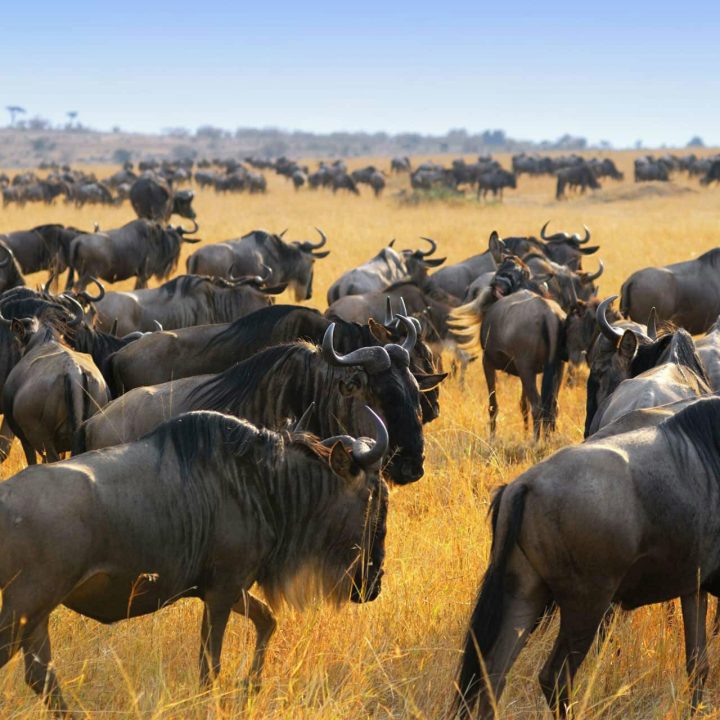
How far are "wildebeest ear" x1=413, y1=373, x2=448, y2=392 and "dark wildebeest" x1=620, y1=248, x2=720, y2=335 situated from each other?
19.4 feet

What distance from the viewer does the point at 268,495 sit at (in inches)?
153

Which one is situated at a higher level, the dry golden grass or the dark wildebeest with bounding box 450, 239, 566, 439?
the dark wildebeest with bounding box 450, 239, 566, 439

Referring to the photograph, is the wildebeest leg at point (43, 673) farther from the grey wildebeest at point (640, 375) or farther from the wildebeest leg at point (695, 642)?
the grey wildebeest at point (640, 375)

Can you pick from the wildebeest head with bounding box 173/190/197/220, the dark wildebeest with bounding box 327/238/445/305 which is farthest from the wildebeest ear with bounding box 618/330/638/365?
the wildebeest head with bounding box 173/190/197/220

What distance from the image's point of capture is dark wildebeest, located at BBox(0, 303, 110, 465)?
592cm

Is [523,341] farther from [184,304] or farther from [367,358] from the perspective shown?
[367,358]

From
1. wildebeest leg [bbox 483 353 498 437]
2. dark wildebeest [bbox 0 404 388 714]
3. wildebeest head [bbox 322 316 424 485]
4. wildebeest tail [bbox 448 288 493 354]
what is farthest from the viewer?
wildebeest tail [bbox 448 288 493 354]

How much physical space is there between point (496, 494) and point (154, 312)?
6.40m

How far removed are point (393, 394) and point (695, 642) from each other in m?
1.84

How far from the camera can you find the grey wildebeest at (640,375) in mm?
4988

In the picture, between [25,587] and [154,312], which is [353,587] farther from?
[154,312]

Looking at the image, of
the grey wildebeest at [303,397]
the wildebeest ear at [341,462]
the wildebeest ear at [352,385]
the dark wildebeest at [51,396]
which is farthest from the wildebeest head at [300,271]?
the wildebeest ear at [341,462]

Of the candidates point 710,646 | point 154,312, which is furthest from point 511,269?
point 710,646

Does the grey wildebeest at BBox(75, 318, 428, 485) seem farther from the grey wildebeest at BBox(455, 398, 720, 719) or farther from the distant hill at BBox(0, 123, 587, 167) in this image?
the distant hill at BBox(0, 123, 587, 167)
